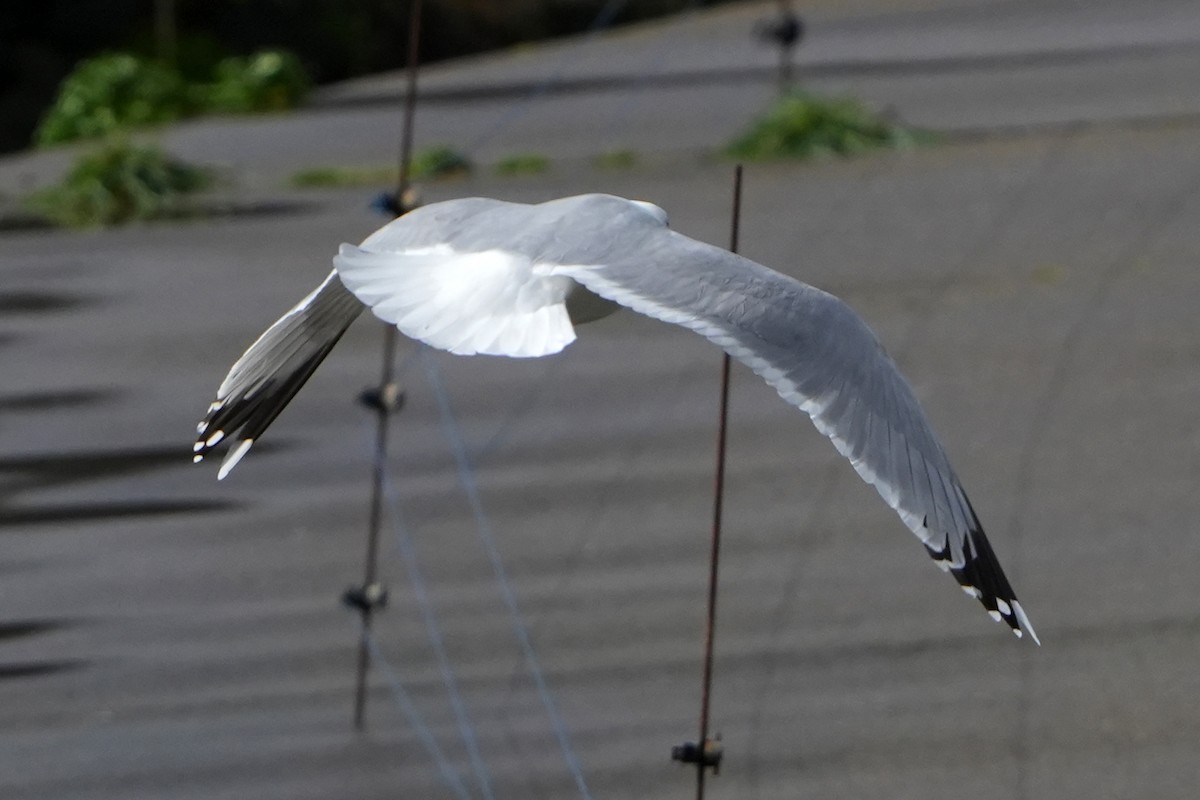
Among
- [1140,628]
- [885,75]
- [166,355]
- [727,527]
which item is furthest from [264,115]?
[1140,628]

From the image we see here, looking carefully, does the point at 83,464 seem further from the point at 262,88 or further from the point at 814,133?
the point at 262,88

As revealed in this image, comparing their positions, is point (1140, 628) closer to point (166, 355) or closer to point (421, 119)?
point (166, 355)

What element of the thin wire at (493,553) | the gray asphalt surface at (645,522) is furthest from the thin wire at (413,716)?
the thin wire at (493,553)

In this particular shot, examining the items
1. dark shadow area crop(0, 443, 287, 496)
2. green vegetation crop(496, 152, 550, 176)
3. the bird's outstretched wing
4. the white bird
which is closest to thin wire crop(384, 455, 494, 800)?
dark shadow area crop(0, 443, 287, 496)

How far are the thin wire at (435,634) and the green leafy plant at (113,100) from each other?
5465 mm

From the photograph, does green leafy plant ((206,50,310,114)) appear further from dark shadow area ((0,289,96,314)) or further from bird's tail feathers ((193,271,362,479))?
bird's tail feathers ((193,271,362,479))

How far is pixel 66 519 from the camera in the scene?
4.96 m

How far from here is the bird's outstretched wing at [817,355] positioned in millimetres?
2855

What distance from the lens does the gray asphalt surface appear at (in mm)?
3871

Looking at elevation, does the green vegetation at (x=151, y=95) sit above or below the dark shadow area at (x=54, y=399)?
above

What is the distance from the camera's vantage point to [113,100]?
1056cm

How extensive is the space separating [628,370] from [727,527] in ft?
4.01

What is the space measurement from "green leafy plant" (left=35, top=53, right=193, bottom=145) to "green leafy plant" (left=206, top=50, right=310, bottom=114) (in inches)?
7.1

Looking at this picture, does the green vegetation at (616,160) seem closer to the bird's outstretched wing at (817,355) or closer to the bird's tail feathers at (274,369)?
the bird's tail feathers at (274,369)
